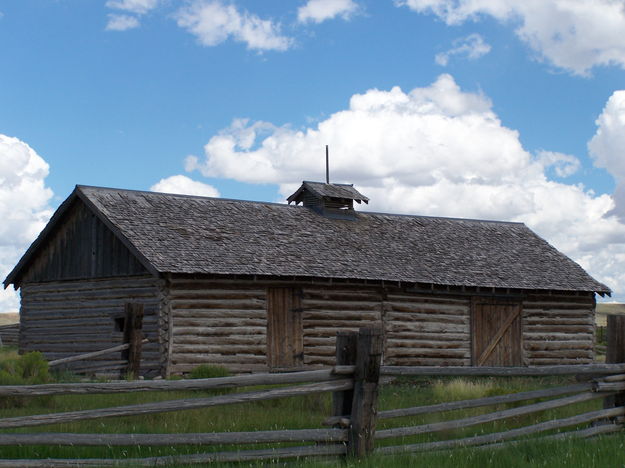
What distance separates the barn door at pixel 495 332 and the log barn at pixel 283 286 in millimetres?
41

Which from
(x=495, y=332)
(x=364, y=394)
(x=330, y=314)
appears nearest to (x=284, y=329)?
(x=330, y=314)

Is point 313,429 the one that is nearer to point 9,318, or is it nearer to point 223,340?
point 223,340

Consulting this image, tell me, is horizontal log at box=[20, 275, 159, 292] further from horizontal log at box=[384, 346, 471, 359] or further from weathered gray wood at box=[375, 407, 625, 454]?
weathered gray wood at box=[375, 407, 625, 454]

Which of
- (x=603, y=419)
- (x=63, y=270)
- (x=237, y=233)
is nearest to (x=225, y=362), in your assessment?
(x=237, y=233)

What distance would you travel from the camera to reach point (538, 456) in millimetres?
9359

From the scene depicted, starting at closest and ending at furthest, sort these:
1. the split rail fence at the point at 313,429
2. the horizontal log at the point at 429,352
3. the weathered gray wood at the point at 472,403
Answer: the split rail fence at the point at 313,429, the weathered gray wood at the point at 472,403, the horizontal log at the point at 429,352

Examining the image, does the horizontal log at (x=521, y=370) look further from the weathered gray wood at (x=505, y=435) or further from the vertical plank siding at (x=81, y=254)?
the vertical plank siding at (x=81, y=254)

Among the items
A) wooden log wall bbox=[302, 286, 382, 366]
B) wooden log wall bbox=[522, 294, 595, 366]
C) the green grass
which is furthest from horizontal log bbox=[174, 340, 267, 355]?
wooden log wall bbox=[522, 294, 595, 366]

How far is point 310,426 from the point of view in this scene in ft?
36.4

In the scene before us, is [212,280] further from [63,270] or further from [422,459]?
[422,459]

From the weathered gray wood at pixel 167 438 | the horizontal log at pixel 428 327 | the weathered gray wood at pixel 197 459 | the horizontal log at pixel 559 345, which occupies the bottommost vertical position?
the weathered gray wood at pixel 197 459

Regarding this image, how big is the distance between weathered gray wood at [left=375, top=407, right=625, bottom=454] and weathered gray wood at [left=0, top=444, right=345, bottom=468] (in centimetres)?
65

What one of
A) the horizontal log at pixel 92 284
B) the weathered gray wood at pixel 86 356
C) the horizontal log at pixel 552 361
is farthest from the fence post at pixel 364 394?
the horizontal log at pixel 552 361

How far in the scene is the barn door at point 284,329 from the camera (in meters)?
22.6
